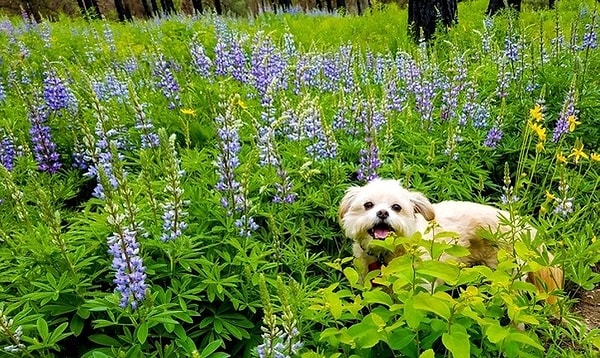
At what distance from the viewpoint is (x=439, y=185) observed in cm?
375

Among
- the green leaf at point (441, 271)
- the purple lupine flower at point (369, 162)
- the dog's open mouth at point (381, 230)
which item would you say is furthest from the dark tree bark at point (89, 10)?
the green leaf at point (441, 271)

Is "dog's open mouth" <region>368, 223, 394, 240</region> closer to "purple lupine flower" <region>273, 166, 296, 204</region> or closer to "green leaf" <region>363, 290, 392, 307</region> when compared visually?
"purple lupine flower" <region>273, 166, 296, 204</region>

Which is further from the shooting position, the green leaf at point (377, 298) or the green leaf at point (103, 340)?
the green leaf at point (103, 340)

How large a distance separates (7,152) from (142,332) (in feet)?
7.07

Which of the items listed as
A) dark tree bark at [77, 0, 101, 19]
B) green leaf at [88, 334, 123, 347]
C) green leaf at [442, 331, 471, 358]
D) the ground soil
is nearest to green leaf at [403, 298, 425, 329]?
green leaf at [442, 331, 471, 358]

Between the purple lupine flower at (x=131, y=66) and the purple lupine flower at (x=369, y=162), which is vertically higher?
the purple lupine flower at (x=131, y=66)

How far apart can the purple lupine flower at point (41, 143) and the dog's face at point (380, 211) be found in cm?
205

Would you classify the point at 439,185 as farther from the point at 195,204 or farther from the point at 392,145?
the point at 195,204

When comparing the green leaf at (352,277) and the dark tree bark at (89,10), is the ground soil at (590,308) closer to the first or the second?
the green leaf at (352,277)

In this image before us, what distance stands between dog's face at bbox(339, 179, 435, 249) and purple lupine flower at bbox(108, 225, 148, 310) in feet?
4.06

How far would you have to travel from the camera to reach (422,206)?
9.68ft

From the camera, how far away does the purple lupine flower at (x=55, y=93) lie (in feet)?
12.7

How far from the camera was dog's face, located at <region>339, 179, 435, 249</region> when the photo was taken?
2.78 meters

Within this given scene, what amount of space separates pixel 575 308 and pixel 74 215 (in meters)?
3.30
